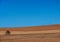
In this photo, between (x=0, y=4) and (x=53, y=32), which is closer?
(x=53, y=32)

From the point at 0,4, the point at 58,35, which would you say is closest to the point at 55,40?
the point at 58,35

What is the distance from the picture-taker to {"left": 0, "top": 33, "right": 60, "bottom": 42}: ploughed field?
3.27 feet

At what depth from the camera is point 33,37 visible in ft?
3.35

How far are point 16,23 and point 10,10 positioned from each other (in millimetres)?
155

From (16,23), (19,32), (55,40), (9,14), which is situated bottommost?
(55,40)

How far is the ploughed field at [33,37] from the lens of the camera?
3.27 feet

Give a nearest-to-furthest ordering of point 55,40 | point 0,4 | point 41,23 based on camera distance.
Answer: point 55,40
point 41,23
point 0,4

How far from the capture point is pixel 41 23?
1145mm

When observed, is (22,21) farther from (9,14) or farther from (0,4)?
(0,4)

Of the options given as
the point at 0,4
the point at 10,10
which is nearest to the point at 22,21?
the point at 10,10

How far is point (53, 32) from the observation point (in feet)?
3.33

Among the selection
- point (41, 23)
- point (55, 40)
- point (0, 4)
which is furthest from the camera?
point (0, 4)

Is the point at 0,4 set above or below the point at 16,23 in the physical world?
above

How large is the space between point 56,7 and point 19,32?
1.41 feet
